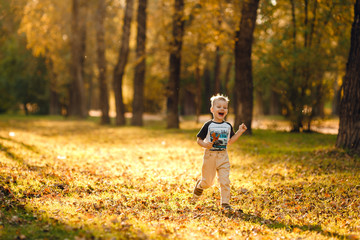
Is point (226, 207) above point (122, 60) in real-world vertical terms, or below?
below

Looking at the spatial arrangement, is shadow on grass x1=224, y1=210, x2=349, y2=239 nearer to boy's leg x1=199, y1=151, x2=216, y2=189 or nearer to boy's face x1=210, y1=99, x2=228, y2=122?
boy's leg x1=199, y1=151, x2=216, y2=189

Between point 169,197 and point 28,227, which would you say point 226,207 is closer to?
point 169,197

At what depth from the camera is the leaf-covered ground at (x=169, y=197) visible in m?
5.43

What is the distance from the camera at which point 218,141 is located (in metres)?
6.55

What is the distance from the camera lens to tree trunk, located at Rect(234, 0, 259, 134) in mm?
18484

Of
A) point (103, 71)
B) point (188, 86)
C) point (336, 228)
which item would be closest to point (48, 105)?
point (188, 86)

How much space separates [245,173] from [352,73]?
14.1 feet

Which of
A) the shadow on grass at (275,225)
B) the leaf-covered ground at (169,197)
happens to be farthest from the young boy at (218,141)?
the leaf-covered ground at (169,197)

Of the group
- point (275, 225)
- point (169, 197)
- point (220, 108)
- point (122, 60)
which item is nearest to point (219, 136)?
point (220, 108)

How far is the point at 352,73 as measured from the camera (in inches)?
457

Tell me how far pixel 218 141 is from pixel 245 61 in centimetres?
1291

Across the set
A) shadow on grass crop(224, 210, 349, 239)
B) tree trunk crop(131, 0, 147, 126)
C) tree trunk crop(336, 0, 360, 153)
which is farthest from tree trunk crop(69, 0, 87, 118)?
shadow on grass crop(224, 210, 349, 239)

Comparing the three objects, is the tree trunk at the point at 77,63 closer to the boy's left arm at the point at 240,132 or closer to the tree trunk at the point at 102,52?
the tree trunk at the point at 102,52

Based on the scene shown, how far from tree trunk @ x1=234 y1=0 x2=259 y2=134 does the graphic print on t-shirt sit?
1255 cm
